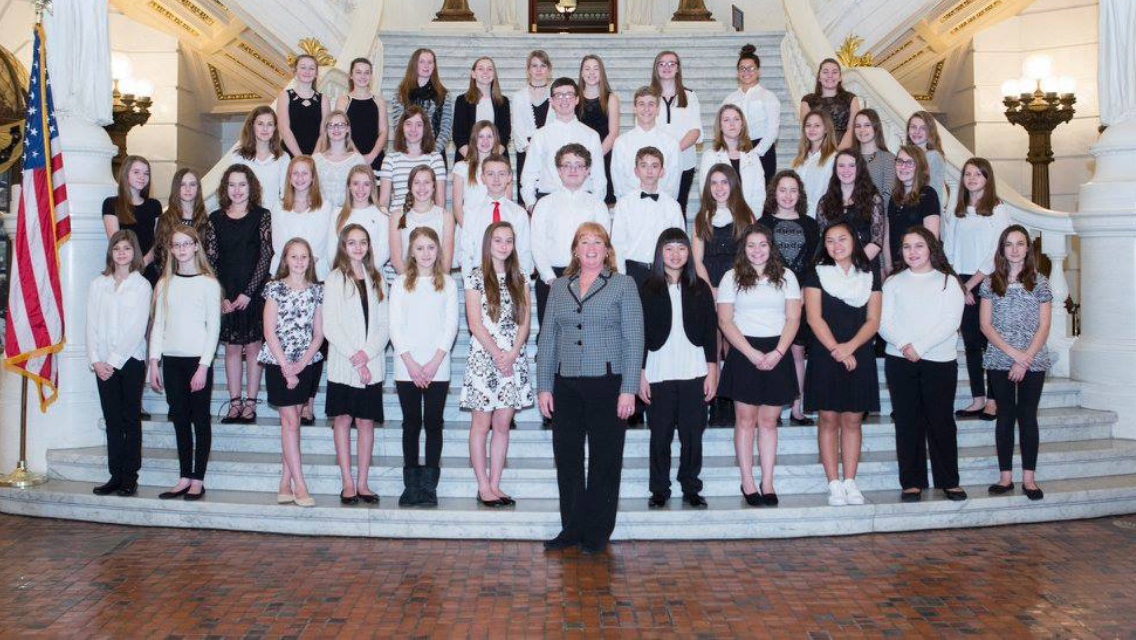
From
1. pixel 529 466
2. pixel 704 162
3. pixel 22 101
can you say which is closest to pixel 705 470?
pixel 529 466

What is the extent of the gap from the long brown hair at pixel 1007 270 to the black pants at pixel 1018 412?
0.51 metres

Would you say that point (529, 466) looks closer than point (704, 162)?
Yes

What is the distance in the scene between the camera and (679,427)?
6992 millimetres

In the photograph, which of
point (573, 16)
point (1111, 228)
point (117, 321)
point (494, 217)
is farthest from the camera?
point (573, 16)

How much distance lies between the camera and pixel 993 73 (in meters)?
15.9

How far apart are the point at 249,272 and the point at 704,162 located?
313 cm

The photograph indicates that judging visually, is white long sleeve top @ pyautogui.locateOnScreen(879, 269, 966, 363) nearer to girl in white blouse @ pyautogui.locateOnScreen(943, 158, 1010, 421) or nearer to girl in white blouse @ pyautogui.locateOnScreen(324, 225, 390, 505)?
girl in white blouse @ pyautogui.locateOnScreen(943, 158, 1010, 421)

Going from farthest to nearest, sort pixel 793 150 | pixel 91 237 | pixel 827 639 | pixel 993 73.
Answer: pixel 993 73 → pixel 793 150 → pixel 91 237 → pixel 827 639

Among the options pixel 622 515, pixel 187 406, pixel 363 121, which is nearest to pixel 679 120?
pixel 363 121

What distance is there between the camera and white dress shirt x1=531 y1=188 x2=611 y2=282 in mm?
7539

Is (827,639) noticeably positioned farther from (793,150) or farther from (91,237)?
(793,150)

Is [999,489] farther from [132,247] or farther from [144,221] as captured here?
[144,221]

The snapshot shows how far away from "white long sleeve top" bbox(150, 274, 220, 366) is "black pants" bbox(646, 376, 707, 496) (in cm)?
263

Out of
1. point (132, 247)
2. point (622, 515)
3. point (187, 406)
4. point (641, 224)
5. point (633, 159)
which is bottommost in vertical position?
point (622, 515)
